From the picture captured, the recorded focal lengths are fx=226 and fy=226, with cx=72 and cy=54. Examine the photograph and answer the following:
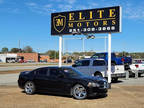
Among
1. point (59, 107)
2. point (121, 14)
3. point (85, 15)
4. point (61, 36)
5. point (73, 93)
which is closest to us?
point (59, 107)

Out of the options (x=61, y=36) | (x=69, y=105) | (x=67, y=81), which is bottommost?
(x=69, y=105)

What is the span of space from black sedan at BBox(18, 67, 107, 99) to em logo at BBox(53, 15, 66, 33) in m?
5.40

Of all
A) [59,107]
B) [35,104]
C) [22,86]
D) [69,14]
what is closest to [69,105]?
[59,107]

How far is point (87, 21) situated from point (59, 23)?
219cm

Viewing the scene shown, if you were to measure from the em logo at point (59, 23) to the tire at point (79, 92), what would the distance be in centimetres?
697

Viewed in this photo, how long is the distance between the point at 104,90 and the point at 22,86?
4.28m

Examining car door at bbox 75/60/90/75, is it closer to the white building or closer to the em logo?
the em logo

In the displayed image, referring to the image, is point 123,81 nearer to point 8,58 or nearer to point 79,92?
point 79,92

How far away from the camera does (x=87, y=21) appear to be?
1494 cm

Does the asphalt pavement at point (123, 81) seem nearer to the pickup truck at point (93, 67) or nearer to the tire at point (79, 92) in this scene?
the pickup truck at point (93, 67)

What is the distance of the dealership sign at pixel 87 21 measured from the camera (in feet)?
45.7

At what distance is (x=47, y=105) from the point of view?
8.36 meters

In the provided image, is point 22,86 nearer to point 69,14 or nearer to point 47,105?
point 47,105

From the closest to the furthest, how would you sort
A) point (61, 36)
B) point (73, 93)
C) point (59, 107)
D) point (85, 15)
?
point (59, 107) < point (73, 93) < point (85, 15) < point (61, 36)
